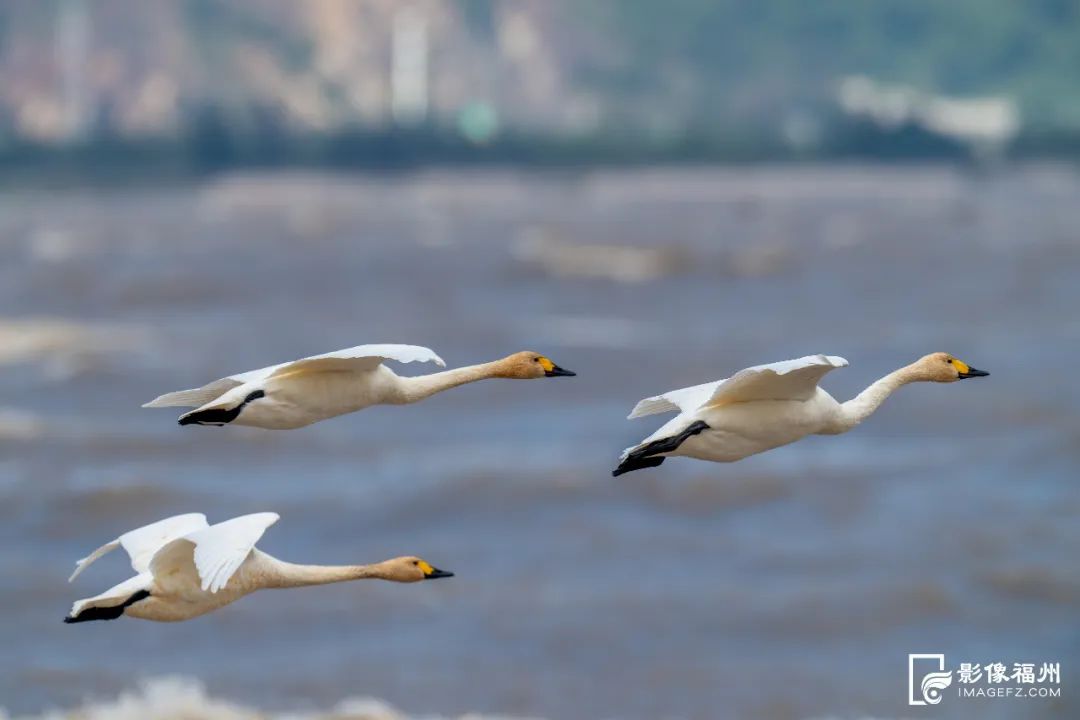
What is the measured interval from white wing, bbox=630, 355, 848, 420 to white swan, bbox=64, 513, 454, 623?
174 centimetres

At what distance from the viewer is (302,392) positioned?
1430cm

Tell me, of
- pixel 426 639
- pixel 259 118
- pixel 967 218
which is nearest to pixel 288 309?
pixel 426 639

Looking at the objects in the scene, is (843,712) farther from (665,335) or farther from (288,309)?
(288,309)

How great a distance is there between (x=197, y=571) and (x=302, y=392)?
1.29 meters

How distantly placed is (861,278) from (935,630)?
216ft

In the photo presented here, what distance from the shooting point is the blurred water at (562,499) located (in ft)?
107

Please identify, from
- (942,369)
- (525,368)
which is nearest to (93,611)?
(525,368)

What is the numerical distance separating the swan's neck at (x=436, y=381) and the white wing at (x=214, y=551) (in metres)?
1.36

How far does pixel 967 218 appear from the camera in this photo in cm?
14438

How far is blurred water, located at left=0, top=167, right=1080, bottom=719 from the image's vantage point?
3250 cm

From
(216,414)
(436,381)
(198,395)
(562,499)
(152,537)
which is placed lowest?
(152,537)

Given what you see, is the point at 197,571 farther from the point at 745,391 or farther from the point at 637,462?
the point at 745,391

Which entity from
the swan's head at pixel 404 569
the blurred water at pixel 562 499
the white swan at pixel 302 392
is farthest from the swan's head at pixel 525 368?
the blurred water at pixel 562 499

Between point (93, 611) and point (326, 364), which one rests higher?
point (326, 364)
